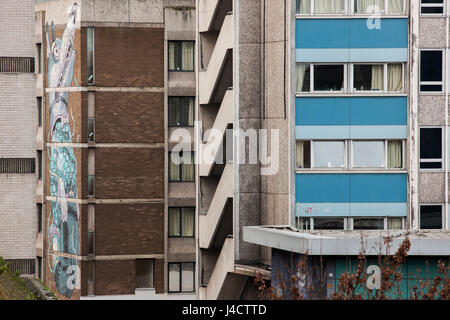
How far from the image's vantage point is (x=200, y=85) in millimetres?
37938

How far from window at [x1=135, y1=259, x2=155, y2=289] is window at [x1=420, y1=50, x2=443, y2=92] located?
22.5 metres

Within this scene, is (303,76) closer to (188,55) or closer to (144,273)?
(188,55)

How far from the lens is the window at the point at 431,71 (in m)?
31.7

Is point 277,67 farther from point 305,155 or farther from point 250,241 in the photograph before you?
point 250,241

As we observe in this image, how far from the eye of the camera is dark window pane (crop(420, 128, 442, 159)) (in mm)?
31781

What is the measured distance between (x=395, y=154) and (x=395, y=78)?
245 cm

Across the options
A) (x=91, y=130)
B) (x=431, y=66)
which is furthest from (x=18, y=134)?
(x=431, y=66)

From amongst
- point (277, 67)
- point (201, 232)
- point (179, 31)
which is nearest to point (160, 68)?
point (179, 31)

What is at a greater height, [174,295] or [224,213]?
[224,213]

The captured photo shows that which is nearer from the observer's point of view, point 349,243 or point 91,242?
point 349,243

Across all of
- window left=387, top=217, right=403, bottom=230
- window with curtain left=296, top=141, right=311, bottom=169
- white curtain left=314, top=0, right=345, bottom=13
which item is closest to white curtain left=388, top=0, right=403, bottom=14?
white curtain left=314, top=0, right=345, bottom=13

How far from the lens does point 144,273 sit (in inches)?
1986
